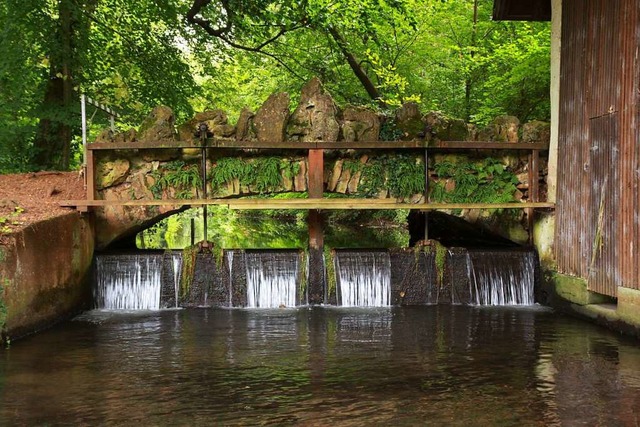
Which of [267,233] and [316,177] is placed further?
[267,233]

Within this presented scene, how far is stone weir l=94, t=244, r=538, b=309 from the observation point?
12.4m

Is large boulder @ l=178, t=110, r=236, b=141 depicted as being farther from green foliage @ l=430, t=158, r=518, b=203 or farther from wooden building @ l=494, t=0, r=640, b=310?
wooden building @ l=494, t=0, r=640, b=310

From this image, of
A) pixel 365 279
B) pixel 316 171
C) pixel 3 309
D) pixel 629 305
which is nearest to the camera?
pixel 3 309

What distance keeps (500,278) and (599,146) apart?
10.4 ft

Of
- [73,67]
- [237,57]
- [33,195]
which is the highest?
[237,57]

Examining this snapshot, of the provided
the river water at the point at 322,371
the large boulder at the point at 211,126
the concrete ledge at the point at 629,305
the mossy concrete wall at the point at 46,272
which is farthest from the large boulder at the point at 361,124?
the concrete ledge at the point at 629,305

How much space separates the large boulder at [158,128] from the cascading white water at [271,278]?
270 cm

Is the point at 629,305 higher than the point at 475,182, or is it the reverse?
the point at 475,182

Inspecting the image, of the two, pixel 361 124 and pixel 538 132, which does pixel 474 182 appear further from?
pixel 361 124

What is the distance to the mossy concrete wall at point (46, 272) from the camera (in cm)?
929

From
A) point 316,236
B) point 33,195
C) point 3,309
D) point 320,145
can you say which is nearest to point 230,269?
point 316,236

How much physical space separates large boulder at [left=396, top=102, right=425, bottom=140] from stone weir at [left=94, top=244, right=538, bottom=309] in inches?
89.6

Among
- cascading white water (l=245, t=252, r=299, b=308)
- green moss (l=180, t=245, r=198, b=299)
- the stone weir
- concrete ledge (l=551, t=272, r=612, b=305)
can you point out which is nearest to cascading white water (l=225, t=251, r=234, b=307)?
the stone weir

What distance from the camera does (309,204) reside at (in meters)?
12.4
